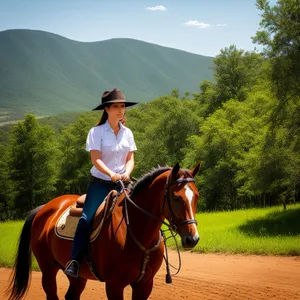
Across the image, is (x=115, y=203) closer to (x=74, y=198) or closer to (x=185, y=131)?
(x=74, y=198)

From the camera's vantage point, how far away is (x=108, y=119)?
5941mm

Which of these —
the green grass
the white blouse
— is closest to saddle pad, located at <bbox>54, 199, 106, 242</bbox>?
the white blouse

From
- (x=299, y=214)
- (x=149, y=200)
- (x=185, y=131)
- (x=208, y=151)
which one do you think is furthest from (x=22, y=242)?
(x=185, y=131)

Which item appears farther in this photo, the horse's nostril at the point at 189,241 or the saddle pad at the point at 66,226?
the saddle pad at the point at 66,226

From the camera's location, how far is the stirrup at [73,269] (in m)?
5.69

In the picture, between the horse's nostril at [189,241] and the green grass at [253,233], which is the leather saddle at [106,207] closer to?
the horse's nostril at [189,241]

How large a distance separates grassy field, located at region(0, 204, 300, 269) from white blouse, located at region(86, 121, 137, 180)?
415 inches

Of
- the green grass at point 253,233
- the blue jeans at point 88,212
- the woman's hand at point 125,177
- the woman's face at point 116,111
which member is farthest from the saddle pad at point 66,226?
the green grass at point 253,233

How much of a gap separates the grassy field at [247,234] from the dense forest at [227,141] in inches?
73.2

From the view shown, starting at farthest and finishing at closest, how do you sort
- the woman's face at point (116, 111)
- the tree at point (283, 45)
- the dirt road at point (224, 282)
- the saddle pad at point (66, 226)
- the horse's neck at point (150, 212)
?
the tree at point (283, 45) < the dirt road at point (224, 282) < the saddle pad at point (66, 226) < the woman's face at point (116, 111) < the horse's neck at point (150, 212)

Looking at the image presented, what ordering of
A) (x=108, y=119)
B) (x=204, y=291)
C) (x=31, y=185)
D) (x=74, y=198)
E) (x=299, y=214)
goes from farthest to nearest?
1. (x=31, y=185)
2. (x=299, y=214)
3. (x=204, y=291)
4. (x=74, y=198)
5. (x=108, y=119)

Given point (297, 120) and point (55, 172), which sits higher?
point (297, 120)

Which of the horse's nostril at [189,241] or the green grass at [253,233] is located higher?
the horse's nostril at [189,241]

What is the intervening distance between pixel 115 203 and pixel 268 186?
20.6 metres
